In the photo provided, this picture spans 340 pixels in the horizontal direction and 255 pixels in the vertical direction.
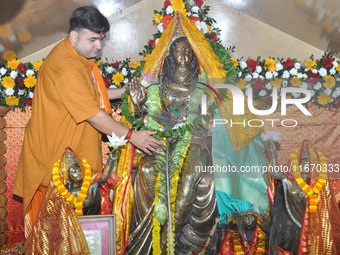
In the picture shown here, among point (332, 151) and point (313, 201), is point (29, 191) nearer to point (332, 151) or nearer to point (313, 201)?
point (313, 201)

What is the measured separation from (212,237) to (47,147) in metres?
1.45

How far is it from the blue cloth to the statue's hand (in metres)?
0.70

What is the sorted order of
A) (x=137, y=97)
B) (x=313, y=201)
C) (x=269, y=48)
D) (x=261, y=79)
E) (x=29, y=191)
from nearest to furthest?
(x=313, y=201), (x=29, y=191), (x=137, y=97), (x=261, y=79), (x=269, y=48)

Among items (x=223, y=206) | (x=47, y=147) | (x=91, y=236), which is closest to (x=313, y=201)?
(x=223, y=206)

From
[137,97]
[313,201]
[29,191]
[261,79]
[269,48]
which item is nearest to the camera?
[313,201]

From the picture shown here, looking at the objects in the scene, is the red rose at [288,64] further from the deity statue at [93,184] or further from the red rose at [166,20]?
the deity statue at [93,184]

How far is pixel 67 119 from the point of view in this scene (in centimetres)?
453

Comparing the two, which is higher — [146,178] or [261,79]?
[261,79]

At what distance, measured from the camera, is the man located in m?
4.40

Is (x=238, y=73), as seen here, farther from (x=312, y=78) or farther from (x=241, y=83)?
(x=312, y=78)

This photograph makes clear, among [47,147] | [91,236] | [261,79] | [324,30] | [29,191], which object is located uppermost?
[324,30]

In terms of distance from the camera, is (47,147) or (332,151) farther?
(332,151)

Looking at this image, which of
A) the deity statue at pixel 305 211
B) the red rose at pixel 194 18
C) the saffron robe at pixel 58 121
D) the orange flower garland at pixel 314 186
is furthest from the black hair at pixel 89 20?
the orange flower garland at pixel 314 186

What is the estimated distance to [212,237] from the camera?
4.62 m
